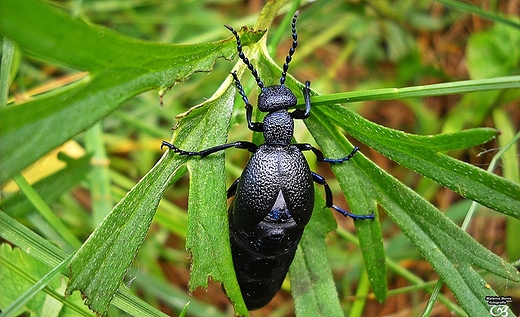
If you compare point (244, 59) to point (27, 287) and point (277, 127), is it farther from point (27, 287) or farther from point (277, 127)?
point (27, 287)

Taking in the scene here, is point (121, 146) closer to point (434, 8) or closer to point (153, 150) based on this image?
point (153, 150)

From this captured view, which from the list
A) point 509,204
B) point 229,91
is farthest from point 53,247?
point 509,204

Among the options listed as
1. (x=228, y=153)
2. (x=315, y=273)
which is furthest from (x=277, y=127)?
(x=228, y=153)

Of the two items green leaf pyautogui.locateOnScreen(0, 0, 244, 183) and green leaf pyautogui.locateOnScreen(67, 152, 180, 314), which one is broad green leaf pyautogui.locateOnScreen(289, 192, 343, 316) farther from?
green leaf pyautogui.locateOnScreen(0, 0, 244, 183)

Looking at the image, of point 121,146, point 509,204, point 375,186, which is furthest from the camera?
point 121,146

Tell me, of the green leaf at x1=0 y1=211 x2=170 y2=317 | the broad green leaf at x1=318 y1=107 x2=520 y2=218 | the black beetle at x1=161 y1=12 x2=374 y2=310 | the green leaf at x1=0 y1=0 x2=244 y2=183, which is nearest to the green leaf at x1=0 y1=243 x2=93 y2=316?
the green leaf at x1=0 y1=211 x2=170 y2=317

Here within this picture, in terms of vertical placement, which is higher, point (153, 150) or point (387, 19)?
point (387, 19)
